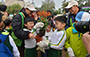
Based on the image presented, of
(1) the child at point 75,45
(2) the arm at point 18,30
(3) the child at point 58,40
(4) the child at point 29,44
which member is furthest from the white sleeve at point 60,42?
(2) the arm at point 18,30

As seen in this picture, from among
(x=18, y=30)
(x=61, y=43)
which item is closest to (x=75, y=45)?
(x=61, y=43)

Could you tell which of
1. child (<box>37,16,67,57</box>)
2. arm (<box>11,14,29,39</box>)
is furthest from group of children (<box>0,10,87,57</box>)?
arm (<box>11,14,29,39</box>)

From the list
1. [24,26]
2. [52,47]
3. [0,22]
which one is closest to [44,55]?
[52,47]

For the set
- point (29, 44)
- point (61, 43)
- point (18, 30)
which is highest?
point (18, 30)

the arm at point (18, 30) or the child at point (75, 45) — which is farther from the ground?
the arm at point (18, 30)

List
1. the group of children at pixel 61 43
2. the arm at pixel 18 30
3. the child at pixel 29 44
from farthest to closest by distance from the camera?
the child at pixel 29 44 → the group of children at pixel 61 43 → the arm at pixel 18 30

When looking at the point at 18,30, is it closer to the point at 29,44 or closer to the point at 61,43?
the point at 29,44

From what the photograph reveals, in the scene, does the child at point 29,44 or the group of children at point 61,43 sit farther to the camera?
the child at point 29,44

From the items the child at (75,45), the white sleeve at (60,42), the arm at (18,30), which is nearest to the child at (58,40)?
the white sleeve at (60,42)

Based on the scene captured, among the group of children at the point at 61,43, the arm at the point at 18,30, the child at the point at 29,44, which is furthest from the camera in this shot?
the child at the point at 29,44

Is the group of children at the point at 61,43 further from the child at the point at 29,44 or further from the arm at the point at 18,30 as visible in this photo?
the arm at the point at 18,30

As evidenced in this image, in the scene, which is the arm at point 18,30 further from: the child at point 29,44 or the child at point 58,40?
the child at point 58,40

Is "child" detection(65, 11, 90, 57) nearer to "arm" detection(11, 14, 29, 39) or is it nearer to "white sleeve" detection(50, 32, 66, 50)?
"white sleeve" detection(50, 32, 66, 50)

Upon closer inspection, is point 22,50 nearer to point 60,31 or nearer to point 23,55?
point 23,55
